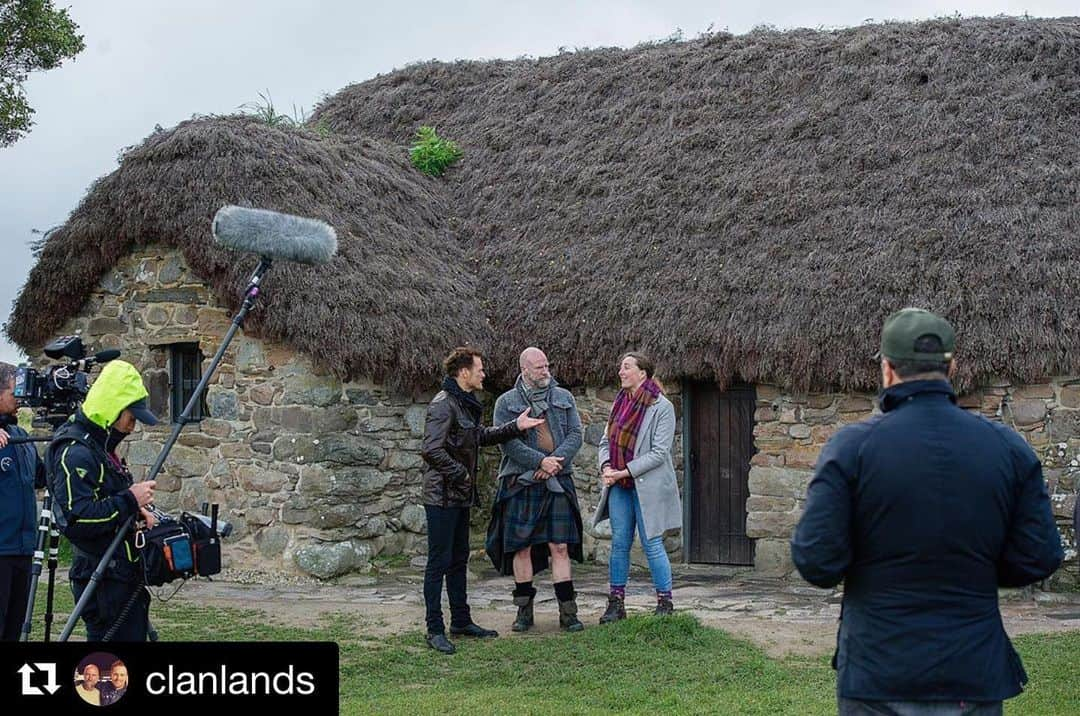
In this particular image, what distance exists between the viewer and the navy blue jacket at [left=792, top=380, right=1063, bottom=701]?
3.51 metres

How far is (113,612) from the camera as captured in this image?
5.60 meters

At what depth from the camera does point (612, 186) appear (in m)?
13.8

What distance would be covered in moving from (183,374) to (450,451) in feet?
15.9

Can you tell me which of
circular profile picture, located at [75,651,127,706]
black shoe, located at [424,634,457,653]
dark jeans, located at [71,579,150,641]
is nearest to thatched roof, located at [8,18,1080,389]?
black shoe, located at [424,634,457,653]

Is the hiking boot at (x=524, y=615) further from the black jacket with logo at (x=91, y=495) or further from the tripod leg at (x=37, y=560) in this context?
the black jacket with logo at (x=91, y=495)

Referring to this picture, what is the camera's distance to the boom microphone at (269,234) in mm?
6938

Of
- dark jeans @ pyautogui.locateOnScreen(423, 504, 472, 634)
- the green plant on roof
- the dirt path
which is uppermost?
the green plant on roof

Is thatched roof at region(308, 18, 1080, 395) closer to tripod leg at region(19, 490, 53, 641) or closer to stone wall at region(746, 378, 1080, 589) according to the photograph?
stone wall at region(746, 378, 1080, 589)

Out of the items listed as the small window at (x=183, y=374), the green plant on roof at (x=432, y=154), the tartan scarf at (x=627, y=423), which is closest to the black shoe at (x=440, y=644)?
the tartan scarf at (x=627, y=423)

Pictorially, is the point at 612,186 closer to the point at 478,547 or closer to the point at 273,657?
the point at 478,547

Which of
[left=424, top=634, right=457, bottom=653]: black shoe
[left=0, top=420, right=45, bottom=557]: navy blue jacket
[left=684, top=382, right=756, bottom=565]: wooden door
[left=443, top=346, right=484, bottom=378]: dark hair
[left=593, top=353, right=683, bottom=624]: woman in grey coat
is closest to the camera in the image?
[left=0, top=420, right=45, bottom=557]: navy blue jacket

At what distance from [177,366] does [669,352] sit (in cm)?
471

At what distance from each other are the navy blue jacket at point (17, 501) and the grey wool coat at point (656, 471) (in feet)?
12.2

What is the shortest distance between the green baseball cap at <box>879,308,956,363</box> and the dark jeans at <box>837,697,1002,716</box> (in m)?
0.97
